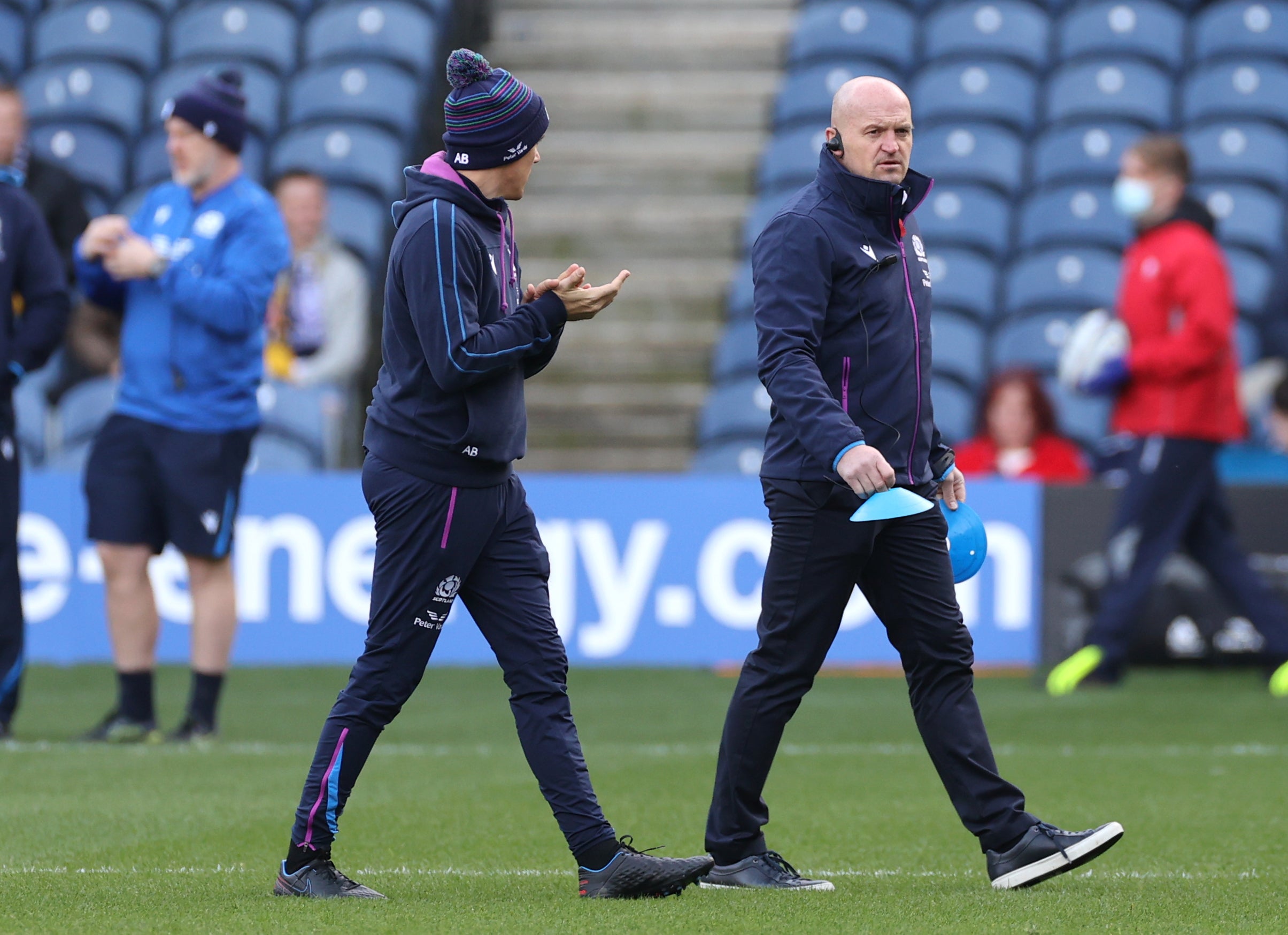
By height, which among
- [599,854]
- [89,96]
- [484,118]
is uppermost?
[89,96]

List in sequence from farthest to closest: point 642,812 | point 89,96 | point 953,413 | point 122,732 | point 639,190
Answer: point 639,190 → point 89,96 → point 953,413 → point 122,732 → point 642,812

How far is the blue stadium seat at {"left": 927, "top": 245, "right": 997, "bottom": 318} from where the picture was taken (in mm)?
11344

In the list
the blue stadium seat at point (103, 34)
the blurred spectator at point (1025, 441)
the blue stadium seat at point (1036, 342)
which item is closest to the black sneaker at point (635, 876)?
the blurred spectator at point (1025, 441)

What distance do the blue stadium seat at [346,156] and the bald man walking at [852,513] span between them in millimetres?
7999

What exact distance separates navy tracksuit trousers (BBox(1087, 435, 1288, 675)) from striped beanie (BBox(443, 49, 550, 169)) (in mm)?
4535

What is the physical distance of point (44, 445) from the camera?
9953 mm

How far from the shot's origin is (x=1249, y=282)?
11.1 metres

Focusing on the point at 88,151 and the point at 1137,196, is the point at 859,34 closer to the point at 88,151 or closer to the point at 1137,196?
the point at 88,151

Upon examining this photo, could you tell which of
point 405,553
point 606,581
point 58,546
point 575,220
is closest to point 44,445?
point 58,546

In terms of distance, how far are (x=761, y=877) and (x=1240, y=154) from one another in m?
9.15

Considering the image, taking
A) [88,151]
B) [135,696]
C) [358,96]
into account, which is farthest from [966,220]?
[135,696]

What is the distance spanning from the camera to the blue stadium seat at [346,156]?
1195 centimetres

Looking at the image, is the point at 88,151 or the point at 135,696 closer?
the point at 135,696

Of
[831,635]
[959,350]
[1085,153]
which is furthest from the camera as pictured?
[1085,153]
